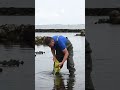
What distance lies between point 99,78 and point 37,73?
9.18ft

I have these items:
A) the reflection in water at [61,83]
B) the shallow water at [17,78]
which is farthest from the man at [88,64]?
the shallow water at [17,78]

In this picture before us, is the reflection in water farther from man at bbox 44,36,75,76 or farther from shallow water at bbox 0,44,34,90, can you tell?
shallow water at bbox 0,44,34,90

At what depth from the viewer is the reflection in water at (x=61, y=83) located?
40.7 feet

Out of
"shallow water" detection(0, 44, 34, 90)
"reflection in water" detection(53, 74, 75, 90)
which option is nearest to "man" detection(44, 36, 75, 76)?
"reflection in water" detection(53, 74, 75, 90)

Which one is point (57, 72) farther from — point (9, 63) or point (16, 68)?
point (9, 63)

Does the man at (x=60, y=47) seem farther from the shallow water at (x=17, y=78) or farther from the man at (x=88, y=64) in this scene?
the shallow water at (x=17, y=78)

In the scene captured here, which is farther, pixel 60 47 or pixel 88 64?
pixel 60 47

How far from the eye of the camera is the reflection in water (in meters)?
12.4

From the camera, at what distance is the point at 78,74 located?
15273 mm

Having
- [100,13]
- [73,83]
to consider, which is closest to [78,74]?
[73,83]

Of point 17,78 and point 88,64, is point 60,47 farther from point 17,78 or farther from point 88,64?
point 17,78

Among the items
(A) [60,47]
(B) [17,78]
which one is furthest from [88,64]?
(B) [17,78]

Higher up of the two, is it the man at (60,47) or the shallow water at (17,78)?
the man at (60,47)

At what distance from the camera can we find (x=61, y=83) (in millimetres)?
13188
